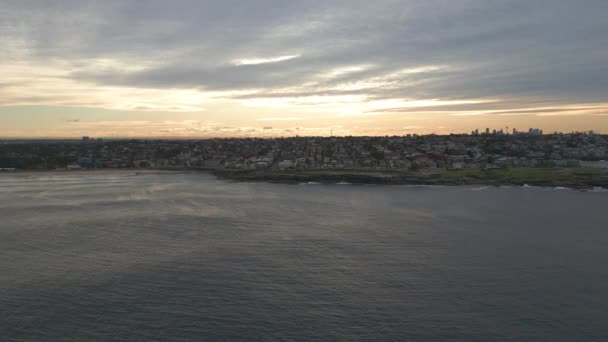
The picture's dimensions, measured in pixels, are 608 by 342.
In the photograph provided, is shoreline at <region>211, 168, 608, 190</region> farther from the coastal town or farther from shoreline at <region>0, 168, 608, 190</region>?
the coastal town

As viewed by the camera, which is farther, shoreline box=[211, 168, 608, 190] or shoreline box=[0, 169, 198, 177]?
shoreline box=[0, 169, 198, 177]

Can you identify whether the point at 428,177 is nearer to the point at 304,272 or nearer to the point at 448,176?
the point at 448,176

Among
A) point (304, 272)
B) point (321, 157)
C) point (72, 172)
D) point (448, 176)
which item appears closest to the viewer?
point (304, 272)

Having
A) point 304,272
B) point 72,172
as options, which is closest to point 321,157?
point 72,172

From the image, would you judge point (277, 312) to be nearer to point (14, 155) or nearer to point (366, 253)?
point (366, 253)

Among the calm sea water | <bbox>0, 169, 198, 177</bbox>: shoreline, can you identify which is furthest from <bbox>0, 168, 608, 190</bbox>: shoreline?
the calm sea water

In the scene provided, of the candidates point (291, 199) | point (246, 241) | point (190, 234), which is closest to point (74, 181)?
point (291, 199)

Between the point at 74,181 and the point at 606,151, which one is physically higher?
the point at 606,151

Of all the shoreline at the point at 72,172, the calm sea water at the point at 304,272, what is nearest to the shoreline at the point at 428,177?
the shoreline at the point at 72,172
